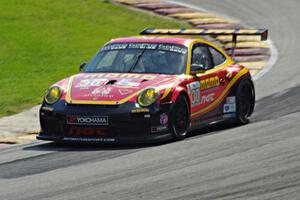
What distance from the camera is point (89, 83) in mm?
11789

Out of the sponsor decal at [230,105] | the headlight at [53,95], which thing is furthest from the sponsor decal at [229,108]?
the headlight at [53,95]

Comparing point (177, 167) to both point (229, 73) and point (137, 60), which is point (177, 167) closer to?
point (137, 60)

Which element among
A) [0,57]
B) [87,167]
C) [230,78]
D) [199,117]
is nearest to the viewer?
[87,167]

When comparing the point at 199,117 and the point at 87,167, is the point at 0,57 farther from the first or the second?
the point at 87,167

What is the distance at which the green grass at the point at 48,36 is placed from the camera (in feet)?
56.8

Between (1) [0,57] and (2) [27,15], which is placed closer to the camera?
(1) [0,57]

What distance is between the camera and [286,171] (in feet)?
29.8

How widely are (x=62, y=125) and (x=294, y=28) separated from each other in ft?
46.9

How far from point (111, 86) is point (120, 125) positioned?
2.11 ft

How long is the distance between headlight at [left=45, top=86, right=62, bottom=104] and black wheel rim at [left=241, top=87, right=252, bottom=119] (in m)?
2.96

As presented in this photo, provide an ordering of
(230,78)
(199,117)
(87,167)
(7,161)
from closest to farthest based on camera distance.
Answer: (87,167) < (7,161) < (199,117) < (230,78)

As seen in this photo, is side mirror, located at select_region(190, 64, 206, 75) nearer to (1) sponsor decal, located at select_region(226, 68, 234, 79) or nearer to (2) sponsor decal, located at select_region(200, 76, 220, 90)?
(2) sponsor decal, located at select_region(200, 76, 220, 90)

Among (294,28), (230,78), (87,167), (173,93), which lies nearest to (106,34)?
(294,28)

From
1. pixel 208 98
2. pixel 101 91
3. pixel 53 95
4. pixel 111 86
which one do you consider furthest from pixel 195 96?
pixel 53 95
